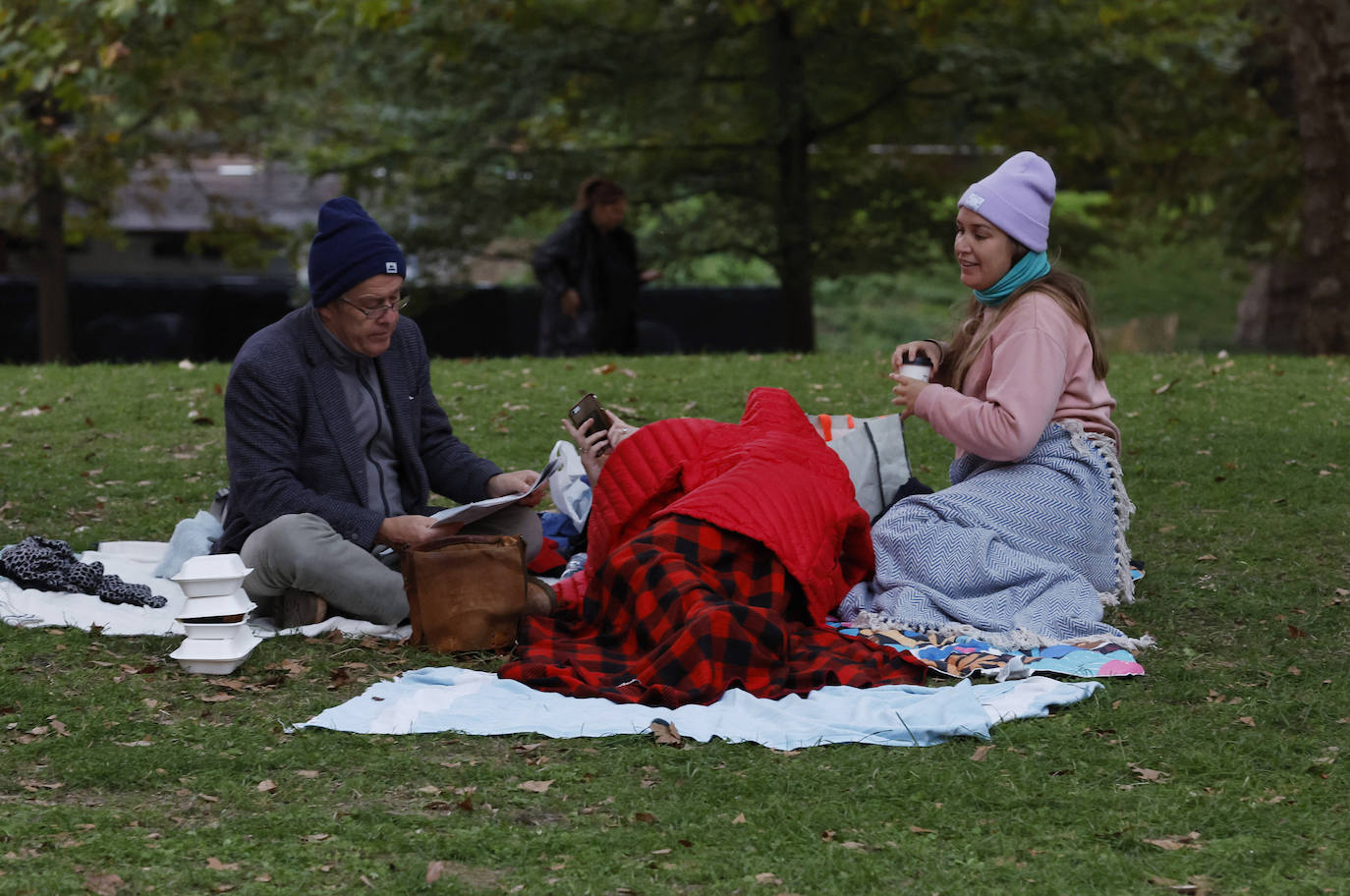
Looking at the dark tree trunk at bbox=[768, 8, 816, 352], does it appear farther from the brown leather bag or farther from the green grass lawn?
the brown leather bag

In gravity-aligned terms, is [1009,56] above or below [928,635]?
above

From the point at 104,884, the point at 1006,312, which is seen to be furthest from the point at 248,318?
the point at 104,884

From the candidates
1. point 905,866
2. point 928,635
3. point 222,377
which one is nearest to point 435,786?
point 905,866

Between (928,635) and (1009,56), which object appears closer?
(928,635)

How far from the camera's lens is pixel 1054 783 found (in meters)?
3.82

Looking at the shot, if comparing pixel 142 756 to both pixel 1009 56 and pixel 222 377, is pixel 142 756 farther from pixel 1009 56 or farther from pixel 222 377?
pixel 1009 56

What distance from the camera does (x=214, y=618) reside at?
4703 mm

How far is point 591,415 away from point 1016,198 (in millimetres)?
1710

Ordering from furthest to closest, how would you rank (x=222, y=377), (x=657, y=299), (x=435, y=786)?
(x=657, y=299) → (x=222, y=377) → (x=435, y=786)

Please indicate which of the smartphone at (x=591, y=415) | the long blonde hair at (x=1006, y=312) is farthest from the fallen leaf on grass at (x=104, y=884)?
the long blonde hair at (x=1006, y=312)

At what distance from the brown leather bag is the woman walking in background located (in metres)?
6.54

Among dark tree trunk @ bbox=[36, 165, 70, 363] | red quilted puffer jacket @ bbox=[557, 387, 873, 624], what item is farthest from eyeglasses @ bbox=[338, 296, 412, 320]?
dark tree trunk @ bbox=[36, 165, 70, 363]

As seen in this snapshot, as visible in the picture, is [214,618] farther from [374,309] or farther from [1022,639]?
[1022,639]

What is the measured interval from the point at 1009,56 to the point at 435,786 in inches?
500
